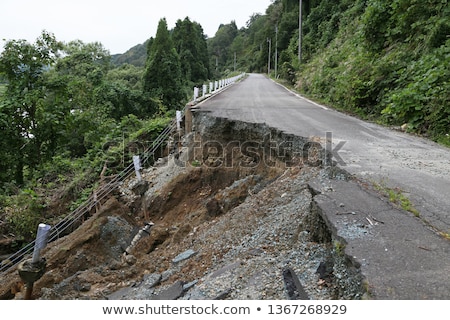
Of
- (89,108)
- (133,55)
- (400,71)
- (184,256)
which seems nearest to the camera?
(184,256)

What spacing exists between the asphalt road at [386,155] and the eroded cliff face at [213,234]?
1.58ft

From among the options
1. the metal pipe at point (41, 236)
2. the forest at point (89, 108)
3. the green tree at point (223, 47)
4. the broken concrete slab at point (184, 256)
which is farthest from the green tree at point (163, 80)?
the green tree at point (223, 47)

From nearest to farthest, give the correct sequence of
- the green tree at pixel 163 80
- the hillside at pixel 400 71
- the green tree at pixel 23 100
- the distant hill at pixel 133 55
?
the hillside at pixel 400 71, the green tree at pixel 23 100, the green tree at pixel 163 80, the distant hill at pixel 133 55

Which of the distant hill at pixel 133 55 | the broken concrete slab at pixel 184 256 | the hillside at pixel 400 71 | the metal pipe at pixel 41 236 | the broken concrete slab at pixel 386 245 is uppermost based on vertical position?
the distant hill at pixel 133 55

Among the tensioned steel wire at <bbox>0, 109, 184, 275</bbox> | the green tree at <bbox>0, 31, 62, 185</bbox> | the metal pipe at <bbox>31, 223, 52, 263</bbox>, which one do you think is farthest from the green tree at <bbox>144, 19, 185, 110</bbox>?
the metal pipe at <bbox>31, 223, 52, 263</bbox>

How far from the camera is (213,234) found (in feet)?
16.1

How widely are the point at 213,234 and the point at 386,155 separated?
300 cm

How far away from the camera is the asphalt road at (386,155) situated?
3.74 meters

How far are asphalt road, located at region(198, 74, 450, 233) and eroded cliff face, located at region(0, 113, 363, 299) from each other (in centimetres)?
48

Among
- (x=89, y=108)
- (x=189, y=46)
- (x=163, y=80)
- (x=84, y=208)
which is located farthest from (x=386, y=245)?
(x=189, y=46)

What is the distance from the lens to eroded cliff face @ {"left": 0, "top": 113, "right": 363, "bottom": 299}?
10.2 ft

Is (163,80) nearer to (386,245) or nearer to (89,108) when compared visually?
(89,108)

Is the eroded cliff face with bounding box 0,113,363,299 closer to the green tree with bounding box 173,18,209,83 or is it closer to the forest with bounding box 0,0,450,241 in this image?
the forest with bounding box 0,0,450,241

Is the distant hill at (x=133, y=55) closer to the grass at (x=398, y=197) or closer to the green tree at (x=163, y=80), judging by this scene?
the green tree at (x=163, y=80)
